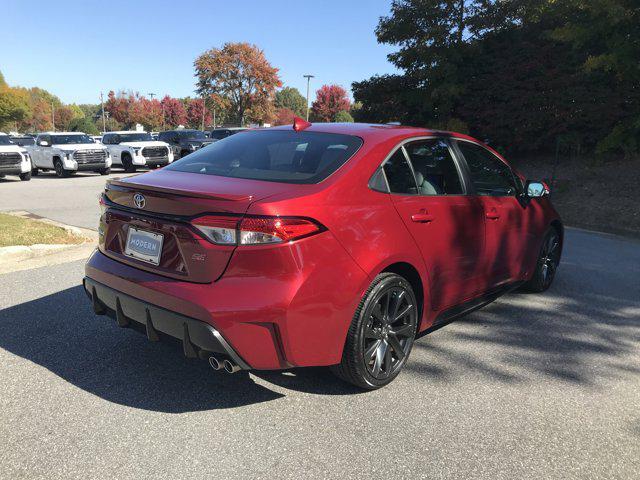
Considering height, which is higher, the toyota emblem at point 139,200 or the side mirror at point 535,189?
the side mirror at point 535,189

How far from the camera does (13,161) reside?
17531 millimetres

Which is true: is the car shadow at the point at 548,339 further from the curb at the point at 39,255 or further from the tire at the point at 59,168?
the tire at the point at 59,168

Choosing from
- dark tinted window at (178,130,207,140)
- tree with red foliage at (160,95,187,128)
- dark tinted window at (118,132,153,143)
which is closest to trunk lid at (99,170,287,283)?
dark tinted window at (118,132,153,143)

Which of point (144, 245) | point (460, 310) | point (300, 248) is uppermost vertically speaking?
point (300, 248)

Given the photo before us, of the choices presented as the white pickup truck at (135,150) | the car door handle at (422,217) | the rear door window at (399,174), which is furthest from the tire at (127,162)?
the car door handle at (422,217)

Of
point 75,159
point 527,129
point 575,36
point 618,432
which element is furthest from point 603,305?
point 75,159

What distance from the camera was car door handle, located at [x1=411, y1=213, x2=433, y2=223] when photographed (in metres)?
Result: 3.34

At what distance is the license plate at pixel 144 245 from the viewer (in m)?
2.91

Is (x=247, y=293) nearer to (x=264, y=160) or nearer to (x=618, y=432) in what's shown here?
(x=264, y=160)

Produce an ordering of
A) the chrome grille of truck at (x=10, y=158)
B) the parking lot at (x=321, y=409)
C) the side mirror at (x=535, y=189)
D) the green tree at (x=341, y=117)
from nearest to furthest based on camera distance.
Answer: the parking lot at (x=321, y=409) → the side mirror at (x=535, y=189) → the chrome grille of truck at (x=10, y=158) → the green tree at (x=341, y=117)

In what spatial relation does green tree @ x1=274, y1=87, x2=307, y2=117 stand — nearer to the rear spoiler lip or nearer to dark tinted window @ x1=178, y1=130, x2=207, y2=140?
dark tinted window @ x1=178, y1=130, x2=207, y2=140

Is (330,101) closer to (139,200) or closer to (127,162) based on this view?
(127,162)

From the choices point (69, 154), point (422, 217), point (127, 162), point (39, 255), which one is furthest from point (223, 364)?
point (127, 162)

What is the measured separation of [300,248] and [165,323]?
85 cm
